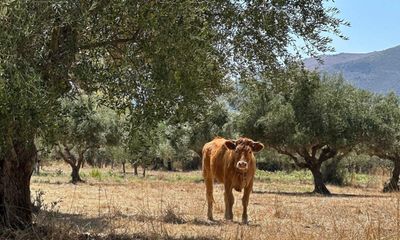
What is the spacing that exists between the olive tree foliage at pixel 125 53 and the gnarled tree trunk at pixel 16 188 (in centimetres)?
2

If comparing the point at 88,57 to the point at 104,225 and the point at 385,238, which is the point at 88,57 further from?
the point at 385,238

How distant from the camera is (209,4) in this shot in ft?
28.7

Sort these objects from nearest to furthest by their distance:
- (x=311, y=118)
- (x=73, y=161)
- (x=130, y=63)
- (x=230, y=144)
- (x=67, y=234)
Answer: (x=130, y=63) < (x=67, y=234) < (x=230, y=144) < (x=311, y=118) < (x=73, y=161)

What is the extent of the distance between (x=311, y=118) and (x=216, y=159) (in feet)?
55.5

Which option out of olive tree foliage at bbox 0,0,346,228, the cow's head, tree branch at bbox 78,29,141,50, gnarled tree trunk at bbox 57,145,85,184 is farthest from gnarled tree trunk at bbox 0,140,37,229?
gnarled tree trunk at bbox 57,145,85,184

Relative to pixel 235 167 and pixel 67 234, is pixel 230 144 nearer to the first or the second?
pixel 235 167

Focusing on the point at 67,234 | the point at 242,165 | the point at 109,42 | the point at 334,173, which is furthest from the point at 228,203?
the point at 334,173

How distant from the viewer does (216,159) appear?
15.0 metres

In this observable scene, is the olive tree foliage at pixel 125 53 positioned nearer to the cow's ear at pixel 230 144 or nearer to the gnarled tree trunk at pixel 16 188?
the gnarled tree trunk at pixel 16 188

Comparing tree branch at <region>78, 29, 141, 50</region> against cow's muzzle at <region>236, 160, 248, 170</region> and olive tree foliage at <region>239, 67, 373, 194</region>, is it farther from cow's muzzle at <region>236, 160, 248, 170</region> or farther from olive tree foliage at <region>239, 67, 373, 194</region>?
olive tree foliage at <region>239, 67, 373, 194</region>

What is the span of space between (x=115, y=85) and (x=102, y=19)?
1.12 meters

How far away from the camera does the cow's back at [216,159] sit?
14762 mm

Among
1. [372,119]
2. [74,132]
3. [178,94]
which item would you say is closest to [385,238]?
[178,94]

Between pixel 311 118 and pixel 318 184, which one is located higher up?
pixel 311 118
